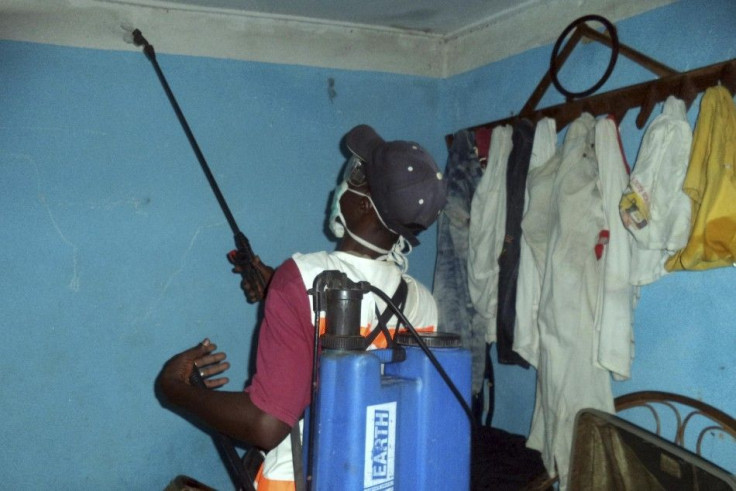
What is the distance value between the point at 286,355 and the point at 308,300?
10cm

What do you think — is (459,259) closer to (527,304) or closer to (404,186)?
(527,304)

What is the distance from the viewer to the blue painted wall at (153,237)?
1.74 meters

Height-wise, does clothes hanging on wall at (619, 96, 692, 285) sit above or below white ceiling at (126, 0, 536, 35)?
below

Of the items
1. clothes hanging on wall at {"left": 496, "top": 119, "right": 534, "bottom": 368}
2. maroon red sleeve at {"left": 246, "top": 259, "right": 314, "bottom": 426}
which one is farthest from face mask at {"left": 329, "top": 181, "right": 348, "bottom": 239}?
clothes hanging on wall at {"left": 496, "top": 119, "right": 534, "bottom": 368}

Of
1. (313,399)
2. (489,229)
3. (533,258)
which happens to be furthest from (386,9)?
(313,399)

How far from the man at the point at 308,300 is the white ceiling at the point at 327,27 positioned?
1127 mm

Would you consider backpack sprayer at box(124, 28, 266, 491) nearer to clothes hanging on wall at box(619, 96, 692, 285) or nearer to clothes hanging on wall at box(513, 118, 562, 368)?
clothes hanging on wall at box(513, 118, 562, 368)

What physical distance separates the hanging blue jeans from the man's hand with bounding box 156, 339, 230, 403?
49.2 inches

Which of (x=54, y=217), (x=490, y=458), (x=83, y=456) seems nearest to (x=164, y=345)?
(x=83, y=456)

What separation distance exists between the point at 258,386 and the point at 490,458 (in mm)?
1217

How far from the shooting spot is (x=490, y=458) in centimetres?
191

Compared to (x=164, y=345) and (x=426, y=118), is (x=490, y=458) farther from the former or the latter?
(x=426, y=118)

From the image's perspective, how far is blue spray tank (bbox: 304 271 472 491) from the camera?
2.54ft

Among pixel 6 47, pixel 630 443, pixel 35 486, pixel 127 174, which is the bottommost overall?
pixel 35 486
